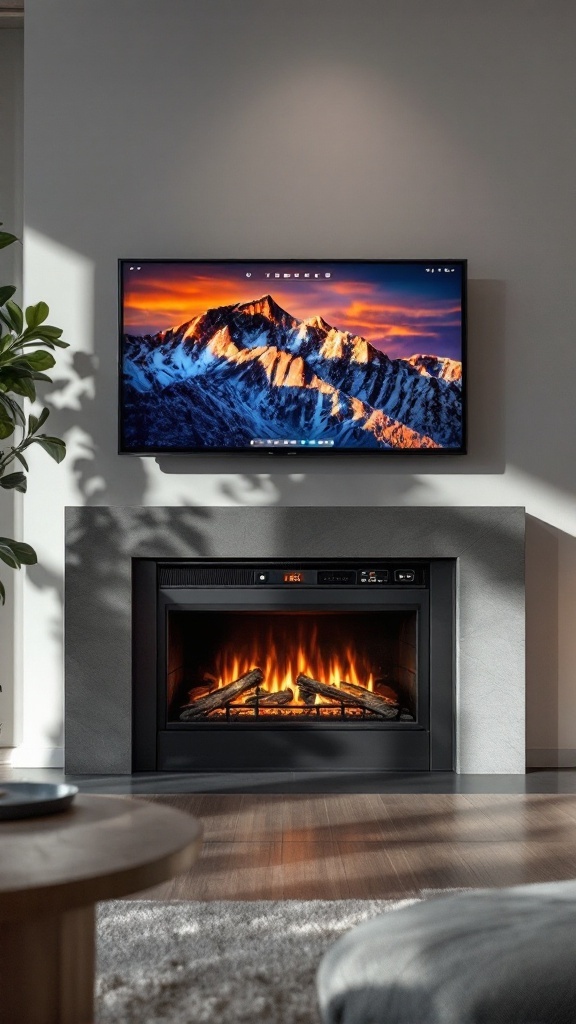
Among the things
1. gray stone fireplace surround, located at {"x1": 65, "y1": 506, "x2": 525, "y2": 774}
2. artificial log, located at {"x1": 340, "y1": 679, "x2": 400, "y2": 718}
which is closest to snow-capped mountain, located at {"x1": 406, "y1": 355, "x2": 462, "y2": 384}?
gray stone fireplace surround, located at {"x1": 65, "y1": 506, "x2": 525, "y2": 774}

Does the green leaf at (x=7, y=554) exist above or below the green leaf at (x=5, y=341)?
below

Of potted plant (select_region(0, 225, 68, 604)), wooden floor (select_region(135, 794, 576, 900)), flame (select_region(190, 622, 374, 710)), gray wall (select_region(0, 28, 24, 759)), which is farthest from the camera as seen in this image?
gray wall (select_region(0, 28, 24, 759))

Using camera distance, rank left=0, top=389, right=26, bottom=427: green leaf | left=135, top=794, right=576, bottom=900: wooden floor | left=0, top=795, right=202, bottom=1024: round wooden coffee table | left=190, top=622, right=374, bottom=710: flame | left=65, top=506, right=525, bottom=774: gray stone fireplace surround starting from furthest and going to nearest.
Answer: left=190, top=622, right=374, bottom=710: flame
left=65, top=506, right=525, bottom=774: gray stone fireplace surround
left=0, top=389, right=26, bottom=427: green leaf
left=135, top=794, right=576, bottom=900: wooden floor
left=0, top=795, right=202, bottom=1024: round wooden coffee table

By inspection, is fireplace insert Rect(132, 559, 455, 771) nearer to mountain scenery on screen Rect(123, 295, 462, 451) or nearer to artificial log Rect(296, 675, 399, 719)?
artificial log Rect(296, 675, 399, 719)

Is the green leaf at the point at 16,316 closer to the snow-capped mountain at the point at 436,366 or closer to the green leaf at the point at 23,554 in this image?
the green leaf at the point at 23,554

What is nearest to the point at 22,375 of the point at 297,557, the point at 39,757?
the point at 297,557

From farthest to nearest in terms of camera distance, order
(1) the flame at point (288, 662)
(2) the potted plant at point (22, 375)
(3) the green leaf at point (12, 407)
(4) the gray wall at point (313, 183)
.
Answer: (1) the flame at point (288, 662)
(4) the gray wall at point (313, 183)
(3) the green leaf at point (12, 407)
(2) the potted plant at point (22, 375)

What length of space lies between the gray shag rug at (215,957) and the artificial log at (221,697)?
164 cm

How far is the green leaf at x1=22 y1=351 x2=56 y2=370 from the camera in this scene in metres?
3.84

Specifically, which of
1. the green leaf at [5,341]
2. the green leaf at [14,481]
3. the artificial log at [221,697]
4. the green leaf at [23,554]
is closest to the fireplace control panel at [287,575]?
the artificial log at [221,697]

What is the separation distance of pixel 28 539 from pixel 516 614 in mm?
1914

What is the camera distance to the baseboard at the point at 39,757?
4.08 metres

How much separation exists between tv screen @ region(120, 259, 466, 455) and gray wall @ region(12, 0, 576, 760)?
12cm

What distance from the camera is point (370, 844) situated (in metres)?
3.01
